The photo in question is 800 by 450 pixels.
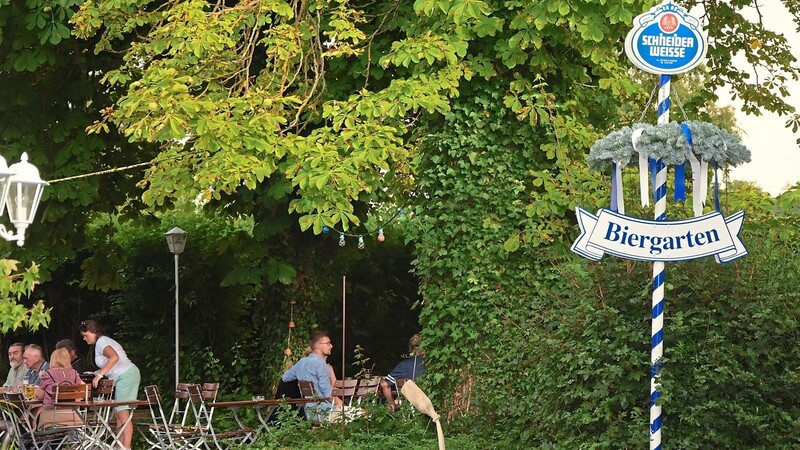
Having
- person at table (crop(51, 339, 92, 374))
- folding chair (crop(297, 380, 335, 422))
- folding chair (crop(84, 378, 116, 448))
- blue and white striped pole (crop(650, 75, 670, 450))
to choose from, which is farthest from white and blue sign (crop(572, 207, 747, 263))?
person at table (crop(51, 339, 92, 374))

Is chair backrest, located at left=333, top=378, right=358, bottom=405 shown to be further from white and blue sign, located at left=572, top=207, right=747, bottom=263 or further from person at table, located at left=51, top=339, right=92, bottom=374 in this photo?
white and blue sign, located at left=572, top=207, right=747, bottom=263

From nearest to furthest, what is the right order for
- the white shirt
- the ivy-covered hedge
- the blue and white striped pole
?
the blue and white striped pole → the ivy-covered hedge → the white shirt

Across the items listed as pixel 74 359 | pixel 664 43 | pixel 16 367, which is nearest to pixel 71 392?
pixel 74 359

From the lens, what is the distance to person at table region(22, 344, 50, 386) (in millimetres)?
14520

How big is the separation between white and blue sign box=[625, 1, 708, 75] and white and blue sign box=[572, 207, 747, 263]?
1105 millimetres

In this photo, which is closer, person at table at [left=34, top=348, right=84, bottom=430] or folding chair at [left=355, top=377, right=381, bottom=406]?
person at table at [left=34, top=348, right=84, bottom=430]

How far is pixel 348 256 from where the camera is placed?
17469mm

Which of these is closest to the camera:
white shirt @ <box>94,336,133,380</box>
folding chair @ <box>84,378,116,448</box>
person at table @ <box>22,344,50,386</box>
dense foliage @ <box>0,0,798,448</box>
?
dense foliage @ <box>0,0,798,448</box>

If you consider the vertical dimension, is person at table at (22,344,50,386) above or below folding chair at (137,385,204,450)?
above

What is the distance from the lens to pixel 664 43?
30.3 ft

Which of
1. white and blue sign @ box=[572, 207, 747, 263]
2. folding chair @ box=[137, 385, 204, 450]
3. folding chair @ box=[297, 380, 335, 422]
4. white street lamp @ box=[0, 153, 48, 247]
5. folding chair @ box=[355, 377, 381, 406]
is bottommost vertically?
folding chair @ box=[137, 385, 204, 450]

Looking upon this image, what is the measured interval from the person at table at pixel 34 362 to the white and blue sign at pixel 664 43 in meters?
8.16

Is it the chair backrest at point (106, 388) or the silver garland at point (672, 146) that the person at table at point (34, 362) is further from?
the silver garland at point (672, 146)

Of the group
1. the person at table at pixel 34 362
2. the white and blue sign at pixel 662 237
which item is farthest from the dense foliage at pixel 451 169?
the person at table at pixel 34 362
